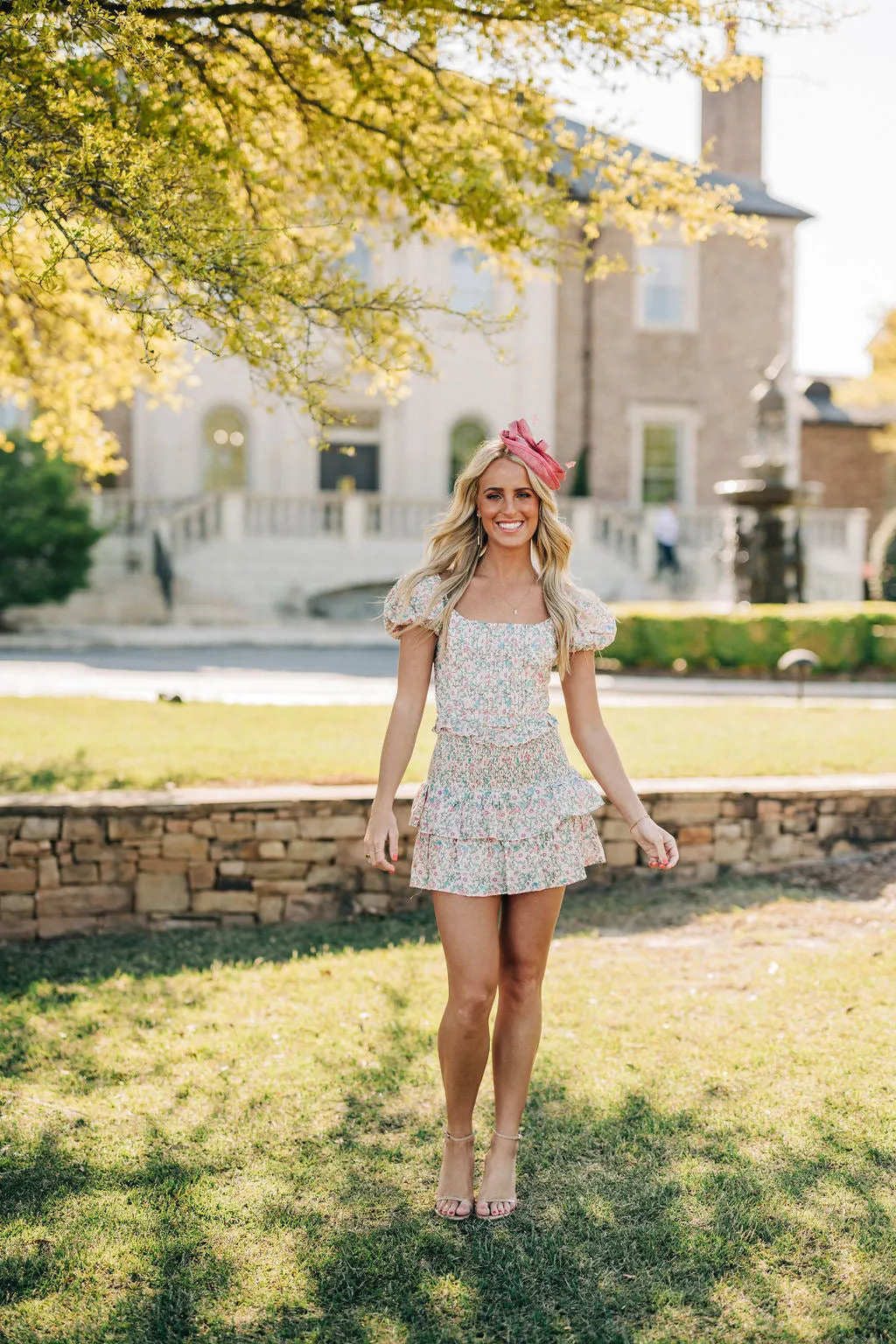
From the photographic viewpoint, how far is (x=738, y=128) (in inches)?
1076

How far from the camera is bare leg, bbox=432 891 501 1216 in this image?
10.3 feet

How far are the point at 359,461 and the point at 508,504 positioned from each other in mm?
22937

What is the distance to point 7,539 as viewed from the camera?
59.9 ft

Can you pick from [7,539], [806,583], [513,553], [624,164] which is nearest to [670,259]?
[806,583]

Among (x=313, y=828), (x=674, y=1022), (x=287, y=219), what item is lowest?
(x=674, y=1022)

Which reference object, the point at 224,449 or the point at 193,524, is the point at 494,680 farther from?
the point at 224,449

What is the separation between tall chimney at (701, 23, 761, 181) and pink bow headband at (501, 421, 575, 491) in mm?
26602

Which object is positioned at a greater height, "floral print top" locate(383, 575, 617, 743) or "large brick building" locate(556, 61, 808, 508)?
"large brick building" locate(556, 61, 808, 508)

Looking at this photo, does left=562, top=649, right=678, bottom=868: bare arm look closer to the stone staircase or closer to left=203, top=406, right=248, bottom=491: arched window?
the stone staircase

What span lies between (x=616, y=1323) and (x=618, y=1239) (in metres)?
0.39

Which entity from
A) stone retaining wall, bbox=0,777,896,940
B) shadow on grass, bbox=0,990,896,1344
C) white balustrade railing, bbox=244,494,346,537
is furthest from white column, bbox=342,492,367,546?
shadow on grass, bbox=0,990,896,1344

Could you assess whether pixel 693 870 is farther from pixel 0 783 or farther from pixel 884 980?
pixel 0 783

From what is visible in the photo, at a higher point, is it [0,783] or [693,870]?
[0,783]

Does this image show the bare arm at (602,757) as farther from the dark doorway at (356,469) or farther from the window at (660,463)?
the window at (660,463)
